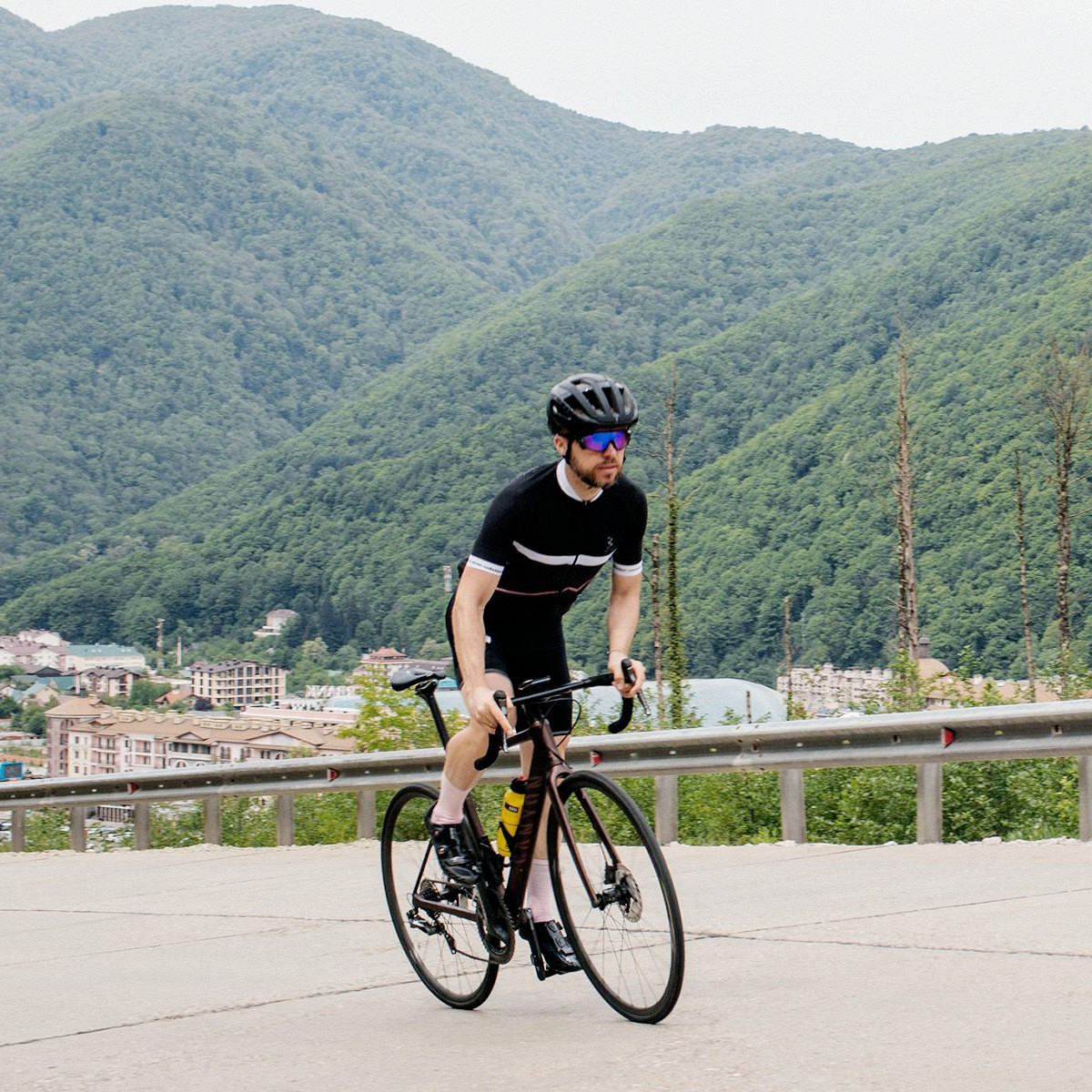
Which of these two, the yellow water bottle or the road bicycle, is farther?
the yellow water bottle

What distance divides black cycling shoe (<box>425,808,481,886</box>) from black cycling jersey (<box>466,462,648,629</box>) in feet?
2.08

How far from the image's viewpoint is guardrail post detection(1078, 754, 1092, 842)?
337 inches

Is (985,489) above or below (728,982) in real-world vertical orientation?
above

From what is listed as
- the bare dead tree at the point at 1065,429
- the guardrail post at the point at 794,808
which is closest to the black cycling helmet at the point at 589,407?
the guardrail post at the point at 794,808

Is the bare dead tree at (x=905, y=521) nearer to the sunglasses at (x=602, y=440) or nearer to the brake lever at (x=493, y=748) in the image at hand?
the brake lever at (x=493, y=748)

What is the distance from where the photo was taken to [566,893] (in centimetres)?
458

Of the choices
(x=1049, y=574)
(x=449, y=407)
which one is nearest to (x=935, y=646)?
(x=1049, y=574)

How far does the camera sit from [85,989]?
6.17m

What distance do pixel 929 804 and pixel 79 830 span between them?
8939 mm

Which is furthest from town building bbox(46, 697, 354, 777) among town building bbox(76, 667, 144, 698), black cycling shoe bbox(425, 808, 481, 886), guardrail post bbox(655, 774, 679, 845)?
black cycling shoe bbox(425, 808, 481, 886)

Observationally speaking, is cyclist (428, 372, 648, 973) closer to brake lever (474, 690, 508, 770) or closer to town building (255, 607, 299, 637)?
brake lever (474, 690, 508, 770)

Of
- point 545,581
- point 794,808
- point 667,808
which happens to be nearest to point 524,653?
point 545,581

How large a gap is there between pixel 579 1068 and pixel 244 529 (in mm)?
130040

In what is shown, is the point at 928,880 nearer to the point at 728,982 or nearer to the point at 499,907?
the point at 728,982
